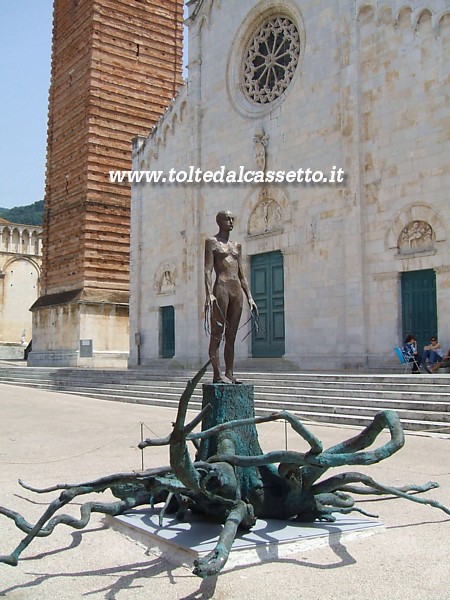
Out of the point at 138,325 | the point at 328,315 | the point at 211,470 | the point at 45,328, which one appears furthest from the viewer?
the point at 45,328

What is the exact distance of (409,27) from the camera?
1716 cm

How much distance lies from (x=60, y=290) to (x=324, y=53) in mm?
18905

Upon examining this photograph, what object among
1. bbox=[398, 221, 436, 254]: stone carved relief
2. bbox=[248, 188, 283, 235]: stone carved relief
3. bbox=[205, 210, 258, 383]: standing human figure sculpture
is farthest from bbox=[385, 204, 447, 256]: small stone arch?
bbox=[205, 210, 258, 383]: standing human figure sculpture

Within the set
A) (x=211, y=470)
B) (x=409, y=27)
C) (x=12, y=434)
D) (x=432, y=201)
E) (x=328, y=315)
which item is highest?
(x=409, y=27)

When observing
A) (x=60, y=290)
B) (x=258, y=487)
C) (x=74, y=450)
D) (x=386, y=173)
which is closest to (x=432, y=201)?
(x=386, y=173)

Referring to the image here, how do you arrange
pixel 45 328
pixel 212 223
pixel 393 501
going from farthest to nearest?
pixel 45 328
pixel 212 223
pixel 393 501

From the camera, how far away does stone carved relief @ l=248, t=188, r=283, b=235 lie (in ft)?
66.9

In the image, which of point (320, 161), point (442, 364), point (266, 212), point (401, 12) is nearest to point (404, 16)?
point (401, 12)

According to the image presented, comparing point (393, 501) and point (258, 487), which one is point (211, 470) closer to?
point (258, 487)

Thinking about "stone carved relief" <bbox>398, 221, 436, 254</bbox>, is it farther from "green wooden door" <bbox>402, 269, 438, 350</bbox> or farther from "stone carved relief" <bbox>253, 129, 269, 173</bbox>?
"stone carved relief" <bbox>253, 129, 269, 173</bbox>

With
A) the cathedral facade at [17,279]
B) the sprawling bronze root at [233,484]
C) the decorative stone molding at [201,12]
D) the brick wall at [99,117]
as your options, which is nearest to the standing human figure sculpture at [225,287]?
the sprawling bronze root at [233,484]

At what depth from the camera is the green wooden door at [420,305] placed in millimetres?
16109

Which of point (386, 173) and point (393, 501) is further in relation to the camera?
point (386, 173)

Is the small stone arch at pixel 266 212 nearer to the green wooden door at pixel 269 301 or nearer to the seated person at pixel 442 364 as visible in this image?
the green wooden door at pixel 269 301
